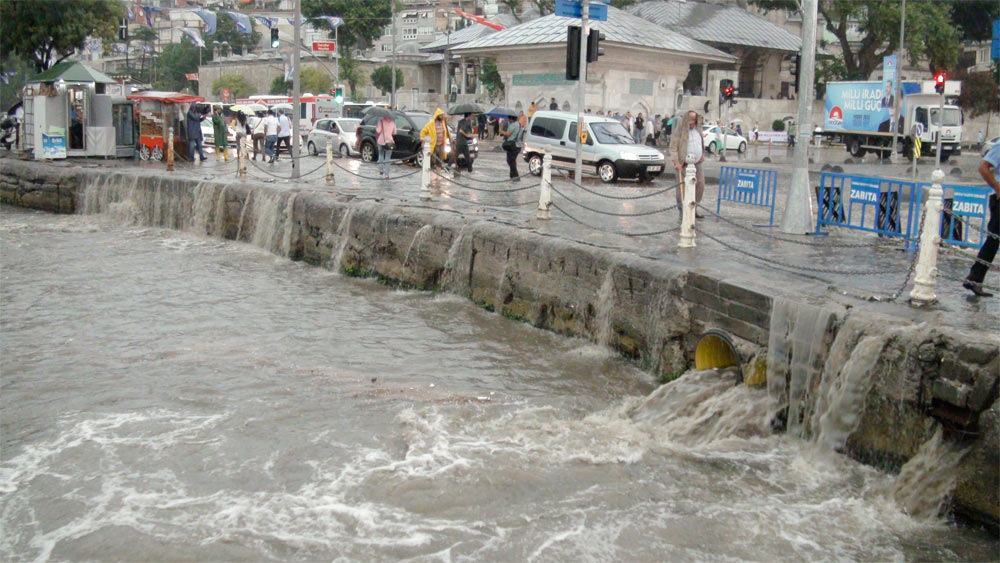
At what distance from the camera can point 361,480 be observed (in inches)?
288

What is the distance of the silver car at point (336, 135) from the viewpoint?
3197 centimetres

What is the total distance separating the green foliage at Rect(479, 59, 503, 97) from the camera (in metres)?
60.1

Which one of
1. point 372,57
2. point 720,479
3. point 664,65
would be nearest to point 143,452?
point 720,479

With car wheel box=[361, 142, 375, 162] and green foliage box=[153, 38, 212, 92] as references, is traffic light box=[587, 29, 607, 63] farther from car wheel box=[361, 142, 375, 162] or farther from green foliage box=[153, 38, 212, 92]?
green foliage box=[153, 38, 212, 92]

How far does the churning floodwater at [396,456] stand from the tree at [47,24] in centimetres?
2601

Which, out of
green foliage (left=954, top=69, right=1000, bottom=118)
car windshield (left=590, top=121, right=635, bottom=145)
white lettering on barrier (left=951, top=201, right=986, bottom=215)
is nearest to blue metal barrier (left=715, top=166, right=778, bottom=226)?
white lettering on barrier (left=951, top=201, right=986, bottom=215)

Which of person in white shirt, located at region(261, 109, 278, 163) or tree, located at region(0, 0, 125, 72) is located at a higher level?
tree, located at region(0, 0, 125, 72)

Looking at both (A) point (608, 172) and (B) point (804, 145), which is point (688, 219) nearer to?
(B) point (804, 145)

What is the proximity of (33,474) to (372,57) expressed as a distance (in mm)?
77298

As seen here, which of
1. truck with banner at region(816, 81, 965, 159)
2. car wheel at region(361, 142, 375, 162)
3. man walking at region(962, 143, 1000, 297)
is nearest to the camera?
man walking at region(962, 143, 1000, 297)

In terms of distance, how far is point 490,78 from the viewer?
60.8 meters

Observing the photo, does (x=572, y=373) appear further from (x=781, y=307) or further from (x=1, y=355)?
(x=1, y=355)

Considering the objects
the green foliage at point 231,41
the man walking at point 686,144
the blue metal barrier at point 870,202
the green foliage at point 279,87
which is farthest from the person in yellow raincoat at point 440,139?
the green foliage at point 231,41

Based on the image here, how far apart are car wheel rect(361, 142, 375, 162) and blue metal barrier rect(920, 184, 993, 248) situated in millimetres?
20037
